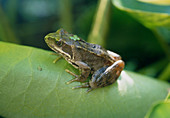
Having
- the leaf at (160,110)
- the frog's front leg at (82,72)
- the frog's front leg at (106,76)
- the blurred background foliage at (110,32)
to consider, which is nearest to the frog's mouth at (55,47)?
the frog's front leg at (82,72)

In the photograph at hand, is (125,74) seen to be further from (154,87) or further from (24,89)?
(24,89)

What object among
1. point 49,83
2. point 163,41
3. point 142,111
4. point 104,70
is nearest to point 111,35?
point 163,41

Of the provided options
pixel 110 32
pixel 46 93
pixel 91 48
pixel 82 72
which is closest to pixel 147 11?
pixel 91 48

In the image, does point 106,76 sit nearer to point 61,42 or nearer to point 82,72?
point 82,72

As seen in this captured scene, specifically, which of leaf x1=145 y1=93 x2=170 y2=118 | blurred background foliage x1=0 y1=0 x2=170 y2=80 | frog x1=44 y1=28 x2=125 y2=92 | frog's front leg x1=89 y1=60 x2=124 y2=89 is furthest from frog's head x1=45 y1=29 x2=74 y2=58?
leaf x1=145 y1=93 x2=170 y2=118

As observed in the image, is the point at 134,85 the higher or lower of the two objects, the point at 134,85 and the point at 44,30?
the higher

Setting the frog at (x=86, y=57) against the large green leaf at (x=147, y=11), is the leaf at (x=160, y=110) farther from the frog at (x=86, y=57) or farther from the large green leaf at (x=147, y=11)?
the large green leaf at (x=147, y=11)
